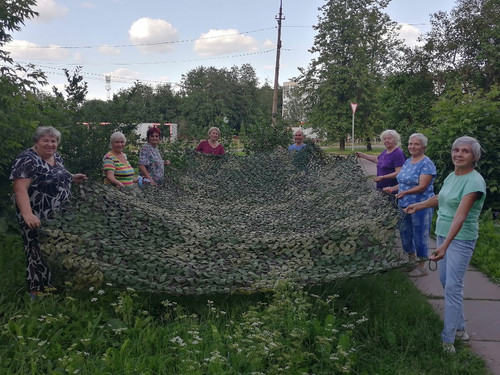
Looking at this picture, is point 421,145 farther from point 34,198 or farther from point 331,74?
point 331,74

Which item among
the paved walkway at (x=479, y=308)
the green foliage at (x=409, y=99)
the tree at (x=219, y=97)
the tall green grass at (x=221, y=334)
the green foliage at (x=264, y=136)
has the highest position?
the tree at (x=219, y=97)

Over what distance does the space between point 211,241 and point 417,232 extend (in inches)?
92.8

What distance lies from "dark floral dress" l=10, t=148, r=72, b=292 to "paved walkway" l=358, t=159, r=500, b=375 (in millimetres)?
3670

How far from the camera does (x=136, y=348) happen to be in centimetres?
339

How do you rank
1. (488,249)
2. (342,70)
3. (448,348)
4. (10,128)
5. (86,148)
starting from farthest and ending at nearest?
(342,70)
(86,148)
(488,249)
(10,128)
(448,348)

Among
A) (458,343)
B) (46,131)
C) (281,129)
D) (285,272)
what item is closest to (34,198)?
(46,131)

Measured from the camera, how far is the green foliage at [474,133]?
321 inches

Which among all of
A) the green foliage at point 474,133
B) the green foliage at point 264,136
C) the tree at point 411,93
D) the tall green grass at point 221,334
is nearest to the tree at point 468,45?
the tree at point 411,93

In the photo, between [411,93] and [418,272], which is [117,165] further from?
[411,93]

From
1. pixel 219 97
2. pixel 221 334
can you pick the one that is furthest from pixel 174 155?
pixel 219 97

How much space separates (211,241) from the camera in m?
5.20

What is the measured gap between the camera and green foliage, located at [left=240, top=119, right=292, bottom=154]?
14578 mm

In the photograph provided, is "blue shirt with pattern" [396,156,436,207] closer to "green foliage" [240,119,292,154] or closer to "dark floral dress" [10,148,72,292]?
"dark floral dress" [10,148,72,292]

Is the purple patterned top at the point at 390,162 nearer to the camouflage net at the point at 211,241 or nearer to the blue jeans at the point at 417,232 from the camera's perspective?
the camouflage net at the point at 211,241
